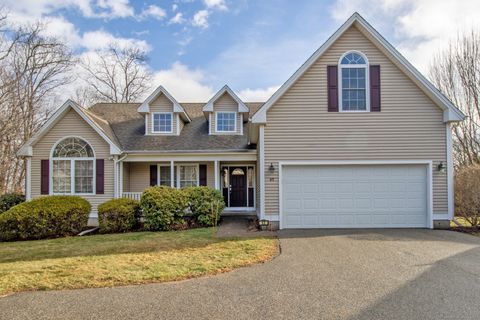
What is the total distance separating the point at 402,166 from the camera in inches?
394

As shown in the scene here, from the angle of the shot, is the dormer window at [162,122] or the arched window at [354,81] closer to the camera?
the arched window at [354,81]

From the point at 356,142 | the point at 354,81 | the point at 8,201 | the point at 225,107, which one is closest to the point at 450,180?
the point at 356,142

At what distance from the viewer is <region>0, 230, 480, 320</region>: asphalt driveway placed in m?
3.87

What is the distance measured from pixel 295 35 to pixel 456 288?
958 centimetres

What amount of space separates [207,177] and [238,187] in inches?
64.6

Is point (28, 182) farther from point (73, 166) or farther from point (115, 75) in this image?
point (115, 75)

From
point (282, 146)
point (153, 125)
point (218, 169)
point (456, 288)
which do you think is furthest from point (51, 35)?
point (456, 288)

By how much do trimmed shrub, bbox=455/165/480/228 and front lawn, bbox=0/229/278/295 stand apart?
6.83 metres

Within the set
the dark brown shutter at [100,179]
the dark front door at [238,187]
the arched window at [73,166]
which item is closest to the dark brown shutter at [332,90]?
the dark front door at [238,187]

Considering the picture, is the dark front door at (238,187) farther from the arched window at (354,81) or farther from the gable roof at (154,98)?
the arched window at (354,81)

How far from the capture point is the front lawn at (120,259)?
16.9 ft

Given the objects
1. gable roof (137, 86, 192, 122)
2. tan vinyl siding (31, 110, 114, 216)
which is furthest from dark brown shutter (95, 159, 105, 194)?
gable roof (137, 86, 192, 122)

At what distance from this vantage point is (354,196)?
393 inches

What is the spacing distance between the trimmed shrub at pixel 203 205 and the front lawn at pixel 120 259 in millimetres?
1807
